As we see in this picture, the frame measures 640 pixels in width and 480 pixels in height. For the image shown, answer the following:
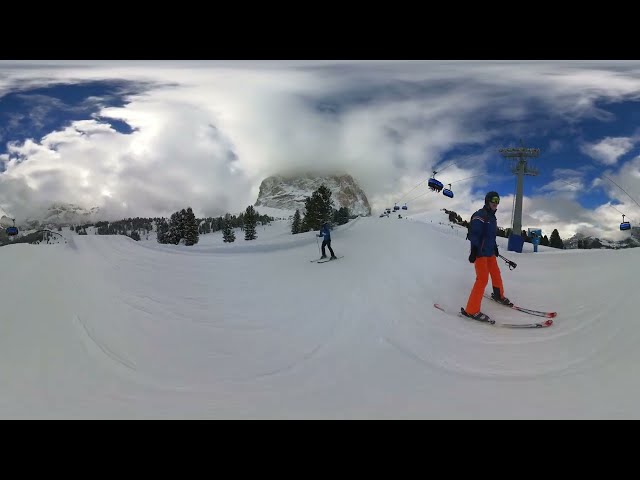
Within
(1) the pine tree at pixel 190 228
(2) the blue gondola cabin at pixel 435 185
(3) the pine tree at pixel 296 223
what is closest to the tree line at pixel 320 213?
(3) the pine tree at pixel 296 223

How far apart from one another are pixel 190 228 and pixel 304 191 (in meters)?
1.01

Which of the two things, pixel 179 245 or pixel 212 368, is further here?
pixel 179 245

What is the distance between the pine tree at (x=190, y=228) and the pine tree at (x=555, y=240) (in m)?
2.56

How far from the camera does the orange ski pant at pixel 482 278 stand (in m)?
2.81

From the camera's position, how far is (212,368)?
219cm

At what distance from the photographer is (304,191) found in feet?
8.13

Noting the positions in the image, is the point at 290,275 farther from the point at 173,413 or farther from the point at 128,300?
the point at 173,413

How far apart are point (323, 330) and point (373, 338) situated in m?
0.38

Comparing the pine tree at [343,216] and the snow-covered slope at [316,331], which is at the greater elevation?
the pine tree at [343,216]

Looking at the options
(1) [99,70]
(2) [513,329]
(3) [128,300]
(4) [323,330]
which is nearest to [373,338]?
(4) [323,330]

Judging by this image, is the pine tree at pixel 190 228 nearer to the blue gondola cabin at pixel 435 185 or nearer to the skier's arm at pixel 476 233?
the blue gondola cabin at pixel 435 185

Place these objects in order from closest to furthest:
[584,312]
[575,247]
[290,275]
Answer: [575,247]
[584,312]
[290,275]

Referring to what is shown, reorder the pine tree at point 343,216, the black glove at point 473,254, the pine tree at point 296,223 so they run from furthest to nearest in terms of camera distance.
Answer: the black glove at point 473,254 → the pine tree at point 296,223 → the pine tree at point 343,216

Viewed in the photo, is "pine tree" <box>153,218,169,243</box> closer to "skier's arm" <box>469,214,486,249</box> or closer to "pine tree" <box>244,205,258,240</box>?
"pine tree" <box>244,205,258,240</box>
